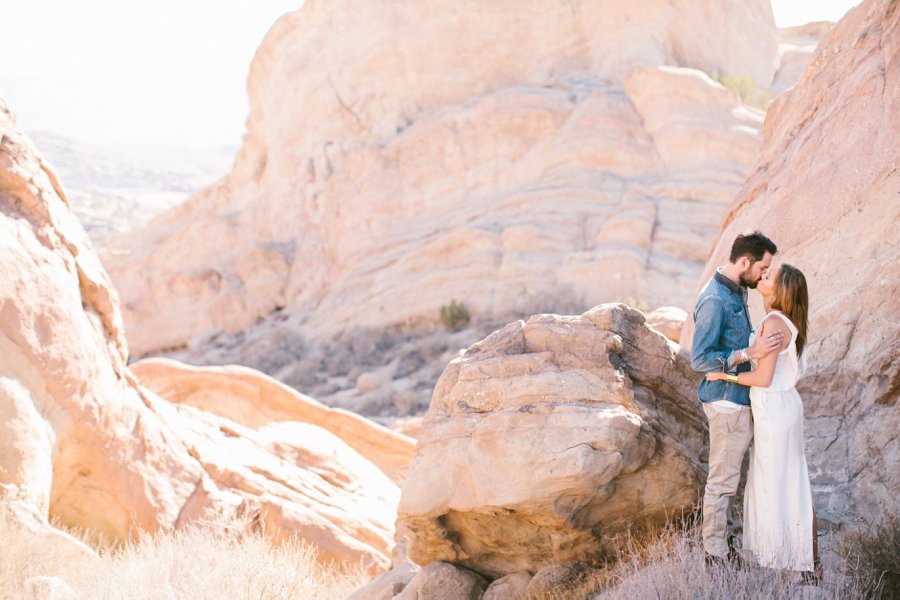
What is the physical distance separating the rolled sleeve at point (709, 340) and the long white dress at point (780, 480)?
9.4 inches

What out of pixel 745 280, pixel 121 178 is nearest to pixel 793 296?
pixel 745 280

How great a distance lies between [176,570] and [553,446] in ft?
11.0

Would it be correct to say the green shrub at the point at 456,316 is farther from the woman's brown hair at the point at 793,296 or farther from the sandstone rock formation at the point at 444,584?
the woman's brown hair at the point at 793,296

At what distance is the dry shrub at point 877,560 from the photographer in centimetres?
420

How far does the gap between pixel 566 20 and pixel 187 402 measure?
15270 mm

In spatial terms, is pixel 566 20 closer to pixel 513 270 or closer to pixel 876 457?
pixel 513 270

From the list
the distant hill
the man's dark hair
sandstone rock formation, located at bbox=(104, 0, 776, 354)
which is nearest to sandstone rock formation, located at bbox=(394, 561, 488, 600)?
the man's dark hair

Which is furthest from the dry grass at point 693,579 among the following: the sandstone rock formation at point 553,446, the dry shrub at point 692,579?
the sandstone rock formation at point 553,446

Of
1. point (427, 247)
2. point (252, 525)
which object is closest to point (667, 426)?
point (252, 525)

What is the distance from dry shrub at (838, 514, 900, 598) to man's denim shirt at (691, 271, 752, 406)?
886 millimetres

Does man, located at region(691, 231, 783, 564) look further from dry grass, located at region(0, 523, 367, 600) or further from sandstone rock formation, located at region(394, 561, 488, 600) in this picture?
dry grass, located at region(0, 523, 367, 600)

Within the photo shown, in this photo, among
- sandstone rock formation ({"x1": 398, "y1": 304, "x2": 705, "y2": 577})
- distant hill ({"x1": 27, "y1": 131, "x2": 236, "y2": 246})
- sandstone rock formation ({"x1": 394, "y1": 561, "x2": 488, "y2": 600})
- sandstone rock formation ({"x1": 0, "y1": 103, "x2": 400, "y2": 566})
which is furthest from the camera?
distant hill ({"x1": 27, "y1": 131, "x2": 236, "y2": 246})

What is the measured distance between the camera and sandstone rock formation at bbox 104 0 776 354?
18969 mm

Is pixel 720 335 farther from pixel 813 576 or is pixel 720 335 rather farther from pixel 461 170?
pixel 461 170
